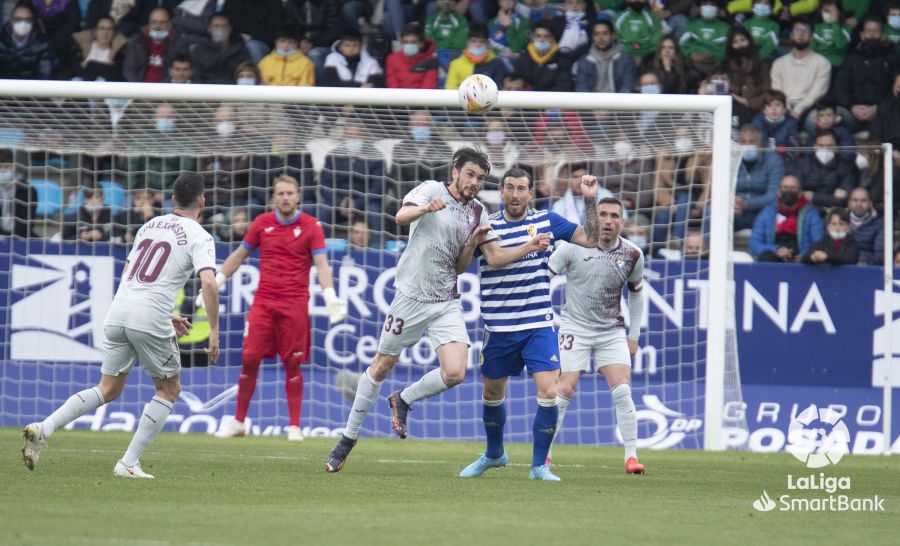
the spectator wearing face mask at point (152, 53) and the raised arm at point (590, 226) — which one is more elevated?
the spectator wearing face mask at point (152, 53)

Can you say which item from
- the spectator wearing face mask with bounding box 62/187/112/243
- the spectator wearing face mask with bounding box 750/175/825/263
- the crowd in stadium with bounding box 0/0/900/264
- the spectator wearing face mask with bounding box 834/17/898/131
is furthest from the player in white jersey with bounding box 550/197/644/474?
the spectator wearing face mask with bounding box 834/17/898/131

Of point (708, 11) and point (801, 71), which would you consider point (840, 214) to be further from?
point (708, 11)

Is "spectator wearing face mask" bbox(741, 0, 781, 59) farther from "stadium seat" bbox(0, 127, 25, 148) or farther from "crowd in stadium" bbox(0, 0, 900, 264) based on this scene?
"stadium seat" bbox(0, 127, 25, 148)

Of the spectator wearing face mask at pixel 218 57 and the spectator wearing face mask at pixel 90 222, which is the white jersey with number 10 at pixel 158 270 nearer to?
the spectator wearing face mask at pixel 90 222

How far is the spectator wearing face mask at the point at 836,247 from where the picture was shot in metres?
15.4

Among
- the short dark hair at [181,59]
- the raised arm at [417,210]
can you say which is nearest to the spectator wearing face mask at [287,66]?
the short dark hair at [181,59]

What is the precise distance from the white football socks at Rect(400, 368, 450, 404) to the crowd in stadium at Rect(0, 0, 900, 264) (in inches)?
212

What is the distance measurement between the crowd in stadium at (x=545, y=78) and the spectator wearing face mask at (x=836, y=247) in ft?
0.08

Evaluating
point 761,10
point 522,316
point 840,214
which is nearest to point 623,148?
point 840,214

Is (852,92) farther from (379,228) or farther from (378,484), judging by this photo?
(378,484)

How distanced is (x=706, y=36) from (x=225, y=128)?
7.35m

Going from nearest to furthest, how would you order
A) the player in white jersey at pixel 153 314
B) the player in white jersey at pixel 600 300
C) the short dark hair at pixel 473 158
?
the player in white jersey at pixel 153 314
the short dark hair at pixel 473 158
the player in white jersey at pixel 600 300

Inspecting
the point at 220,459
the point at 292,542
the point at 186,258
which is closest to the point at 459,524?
the point at 292,542

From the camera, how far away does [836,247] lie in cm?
1550
